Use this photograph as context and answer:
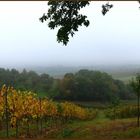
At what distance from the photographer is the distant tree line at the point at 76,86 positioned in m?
154

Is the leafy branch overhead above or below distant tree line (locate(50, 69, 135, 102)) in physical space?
above

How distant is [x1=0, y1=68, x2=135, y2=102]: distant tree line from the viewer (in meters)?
154

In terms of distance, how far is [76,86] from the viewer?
514ft

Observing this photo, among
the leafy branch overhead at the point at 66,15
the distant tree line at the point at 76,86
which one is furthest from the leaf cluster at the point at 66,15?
the distant tree line at the point at 76,86

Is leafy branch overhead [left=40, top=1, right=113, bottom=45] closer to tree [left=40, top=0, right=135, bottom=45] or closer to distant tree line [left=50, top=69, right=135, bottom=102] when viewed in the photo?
tree [left=40, top=0, right=135, bottom=45]

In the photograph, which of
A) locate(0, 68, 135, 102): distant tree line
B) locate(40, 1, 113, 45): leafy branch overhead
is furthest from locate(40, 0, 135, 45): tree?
locate(0, 68, 135, 102): distant tree line

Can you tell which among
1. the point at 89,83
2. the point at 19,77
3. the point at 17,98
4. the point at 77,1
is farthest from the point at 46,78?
the point at 77,1

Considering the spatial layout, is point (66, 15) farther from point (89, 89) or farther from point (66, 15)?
point (89, 89)

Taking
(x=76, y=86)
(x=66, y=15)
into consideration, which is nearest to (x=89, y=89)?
(x=76, y=86)

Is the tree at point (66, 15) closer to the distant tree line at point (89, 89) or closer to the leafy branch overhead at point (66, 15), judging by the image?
the leafy branch overhead at point (66, 15)

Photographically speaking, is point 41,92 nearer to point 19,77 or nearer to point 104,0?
point 19,77

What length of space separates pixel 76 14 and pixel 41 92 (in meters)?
147

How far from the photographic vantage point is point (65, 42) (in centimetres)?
1506

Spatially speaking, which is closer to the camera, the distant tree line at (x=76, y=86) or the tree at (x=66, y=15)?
the tree at (x=66, y=15)
